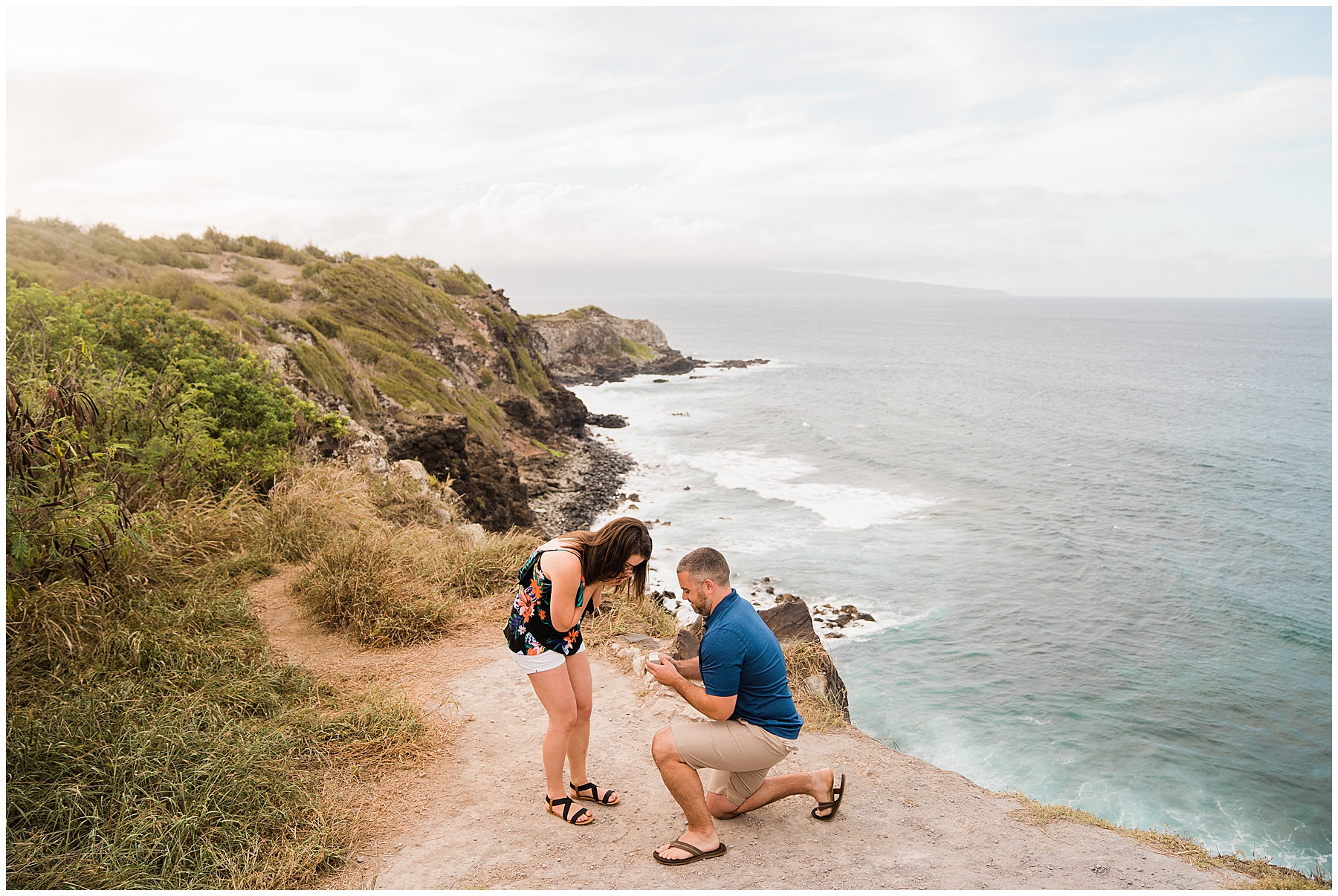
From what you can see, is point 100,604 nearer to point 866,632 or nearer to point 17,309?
point 17,309

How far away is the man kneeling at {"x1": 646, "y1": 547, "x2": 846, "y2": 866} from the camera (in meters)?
4.48

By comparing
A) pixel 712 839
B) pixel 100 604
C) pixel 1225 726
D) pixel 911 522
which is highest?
pixel 100 604

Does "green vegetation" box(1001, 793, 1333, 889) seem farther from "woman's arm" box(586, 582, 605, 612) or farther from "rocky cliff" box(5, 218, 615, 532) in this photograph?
"rocky cliff" box(5, 218, 615, 532)

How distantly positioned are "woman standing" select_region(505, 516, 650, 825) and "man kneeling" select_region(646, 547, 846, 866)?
0.38m

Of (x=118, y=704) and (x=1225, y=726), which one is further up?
(x=118, y=704)

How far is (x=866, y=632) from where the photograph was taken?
20.7 m

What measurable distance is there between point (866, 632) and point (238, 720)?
57.8 ft

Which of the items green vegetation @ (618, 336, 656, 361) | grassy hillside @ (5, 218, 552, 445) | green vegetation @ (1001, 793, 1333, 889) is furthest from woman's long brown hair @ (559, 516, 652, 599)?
green vegetation @ (618, 336, 656, 361)

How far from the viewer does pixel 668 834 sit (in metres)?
4.93

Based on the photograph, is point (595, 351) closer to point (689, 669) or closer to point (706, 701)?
point (689, 669)

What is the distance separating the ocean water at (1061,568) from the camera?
51.7ft

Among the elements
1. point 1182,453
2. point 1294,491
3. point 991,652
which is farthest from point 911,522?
point 1182,453

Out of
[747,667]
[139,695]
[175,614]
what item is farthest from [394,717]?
[747,667]

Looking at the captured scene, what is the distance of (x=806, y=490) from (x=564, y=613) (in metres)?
30.7
